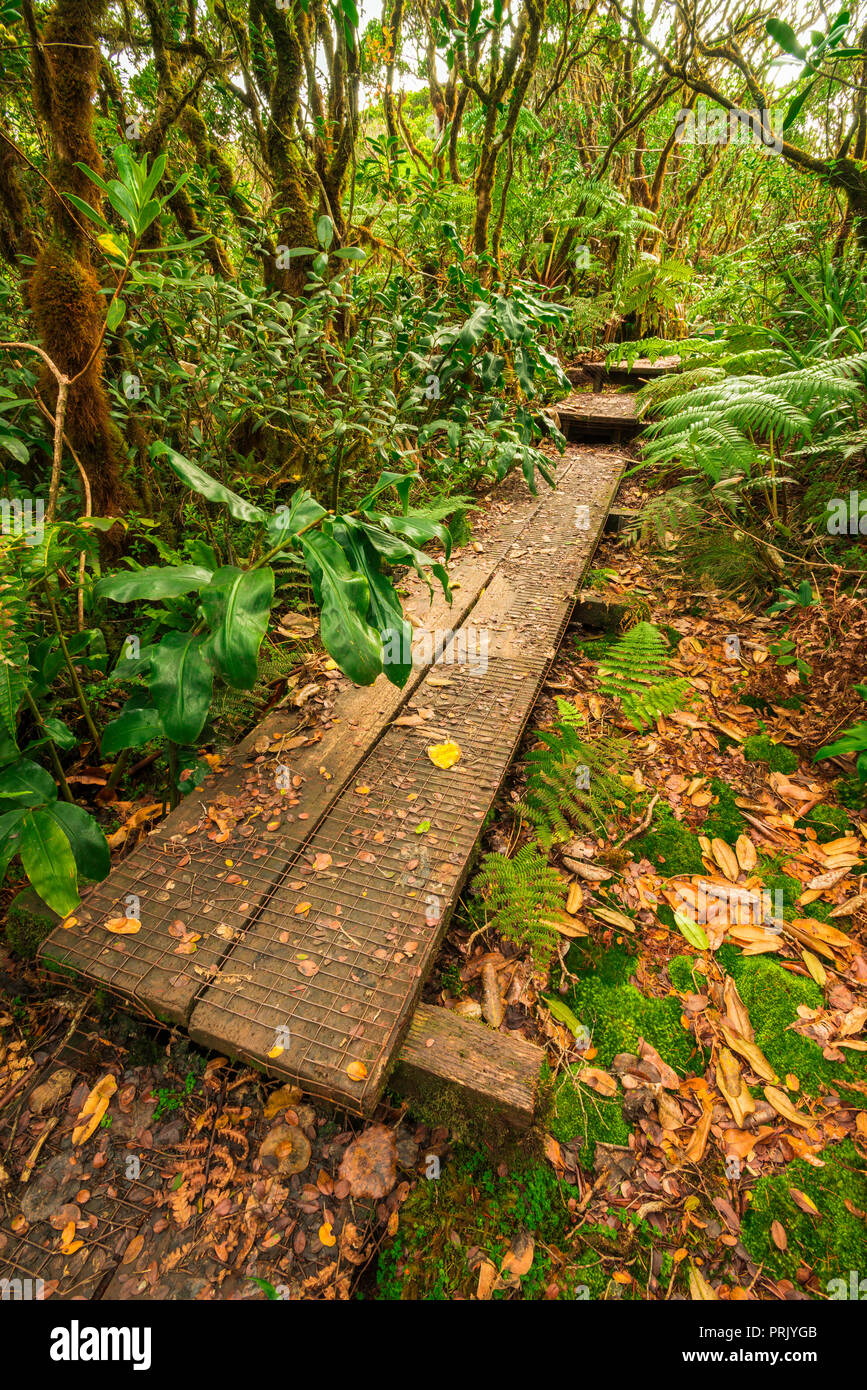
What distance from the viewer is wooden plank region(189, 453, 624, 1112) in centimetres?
142

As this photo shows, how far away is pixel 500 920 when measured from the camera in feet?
5.92

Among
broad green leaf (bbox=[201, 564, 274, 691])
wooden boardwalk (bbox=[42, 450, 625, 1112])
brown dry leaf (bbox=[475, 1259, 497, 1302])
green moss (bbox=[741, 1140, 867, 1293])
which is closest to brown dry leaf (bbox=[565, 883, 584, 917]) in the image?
wooden boardwalk (bbox=[42, 450, 625, 1112])

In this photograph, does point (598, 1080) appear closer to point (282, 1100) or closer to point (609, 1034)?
point (609, 1034)

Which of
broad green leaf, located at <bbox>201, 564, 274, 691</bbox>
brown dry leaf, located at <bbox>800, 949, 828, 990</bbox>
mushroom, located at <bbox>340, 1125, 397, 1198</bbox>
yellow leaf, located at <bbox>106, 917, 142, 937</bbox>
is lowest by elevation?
mushroom, located at <bbox>340, 1125, 397, 1198</bbox>

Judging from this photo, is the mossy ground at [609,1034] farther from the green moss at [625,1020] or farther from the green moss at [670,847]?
the green moss at [670,847]

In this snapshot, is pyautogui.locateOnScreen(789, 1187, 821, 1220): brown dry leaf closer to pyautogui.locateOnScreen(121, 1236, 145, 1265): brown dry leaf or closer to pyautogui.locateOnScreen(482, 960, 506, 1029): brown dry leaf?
pyautogui.locateOnScreen(482, 960, 506, 1029): brown dry leaf

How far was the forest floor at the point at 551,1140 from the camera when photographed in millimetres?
1332

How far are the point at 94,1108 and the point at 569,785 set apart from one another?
1689 mm

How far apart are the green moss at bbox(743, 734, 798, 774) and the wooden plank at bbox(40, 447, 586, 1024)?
4.80ft

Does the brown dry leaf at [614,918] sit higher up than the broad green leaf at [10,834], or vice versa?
the broad green leaf at [10,834]

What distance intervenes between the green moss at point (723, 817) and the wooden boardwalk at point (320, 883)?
31.5 inches

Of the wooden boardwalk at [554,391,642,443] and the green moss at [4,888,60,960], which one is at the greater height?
the wooden boardwalk at [554,391,642,443]

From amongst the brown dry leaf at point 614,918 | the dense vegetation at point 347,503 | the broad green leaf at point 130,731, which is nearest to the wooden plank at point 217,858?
the dense vegetation at point 347,503

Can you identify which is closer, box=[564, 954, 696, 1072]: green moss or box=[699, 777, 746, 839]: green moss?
box=[564, 954, 696, 1072]: green moss
